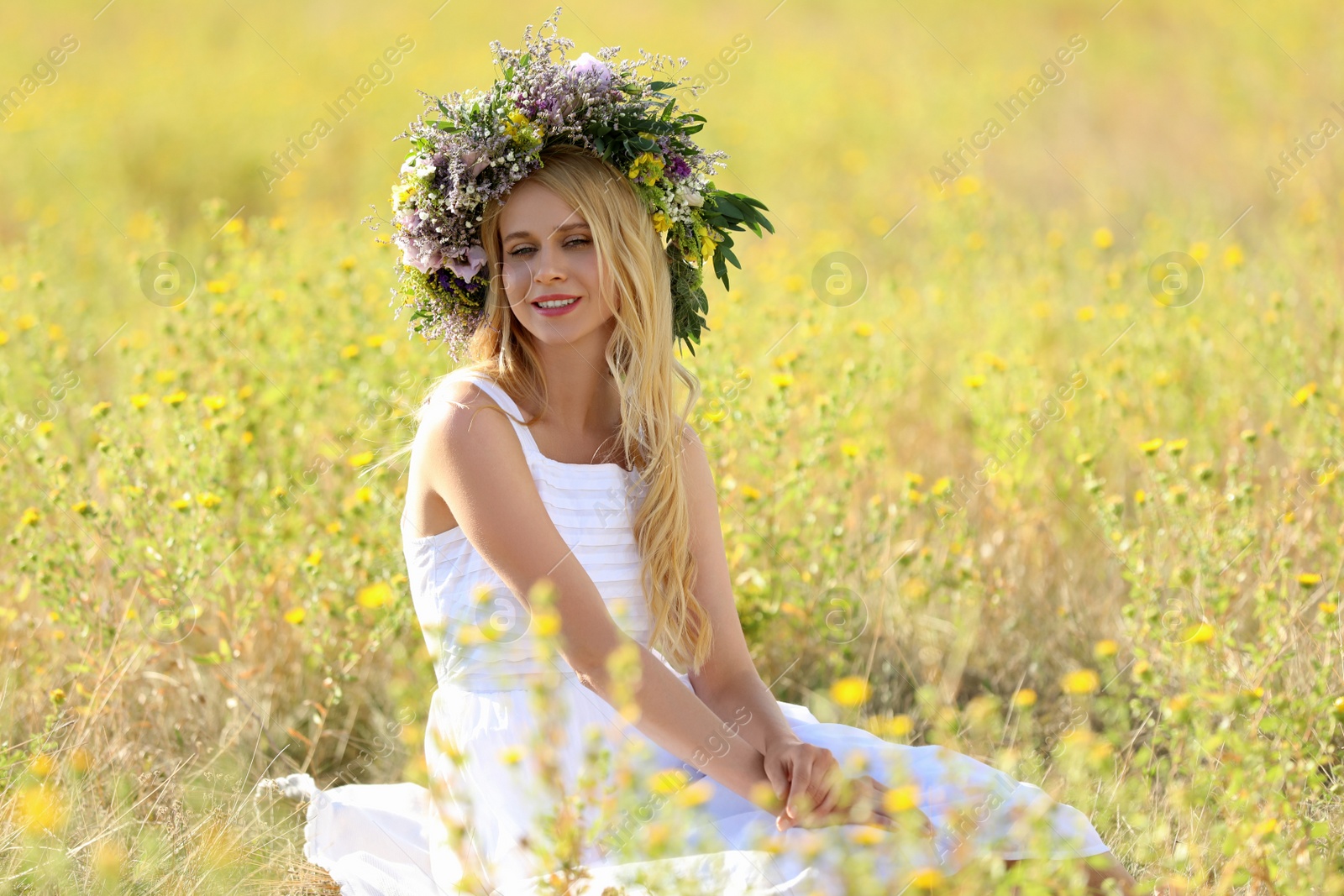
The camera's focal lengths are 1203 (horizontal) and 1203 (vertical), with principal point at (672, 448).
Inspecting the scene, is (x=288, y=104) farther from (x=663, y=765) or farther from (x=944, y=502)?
(x=663, y=765)

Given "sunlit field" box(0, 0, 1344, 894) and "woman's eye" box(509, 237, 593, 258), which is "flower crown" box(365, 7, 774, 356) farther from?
"sunlit field" box(0, 0, 1344, 894)

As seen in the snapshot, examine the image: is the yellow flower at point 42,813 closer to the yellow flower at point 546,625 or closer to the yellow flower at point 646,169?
the yellow flower at point 546,625

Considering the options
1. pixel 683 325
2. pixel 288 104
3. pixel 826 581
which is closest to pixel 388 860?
pixel 683 325

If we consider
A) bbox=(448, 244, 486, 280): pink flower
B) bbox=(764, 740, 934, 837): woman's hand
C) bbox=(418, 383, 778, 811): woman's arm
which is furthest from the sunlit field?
bbox=(448, 244, 486, 280): pink flower

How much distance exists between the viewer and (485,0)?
17.1m

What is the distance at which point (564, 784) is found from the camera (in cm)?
172

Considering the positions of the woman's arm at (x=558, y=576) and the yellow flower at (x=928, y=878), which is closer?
the yellow flower at (x=928, y=878)

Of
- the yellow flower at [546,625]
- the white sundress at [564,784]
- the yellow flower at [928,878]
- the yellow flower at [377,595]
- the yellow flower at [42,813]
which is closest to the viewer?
the yellow flower at [546,625]

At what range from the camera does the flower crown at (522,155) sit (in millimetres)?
2230

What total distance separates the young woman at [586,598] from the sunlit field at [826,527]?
130 mm

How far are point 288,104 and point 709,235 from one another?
922 cm

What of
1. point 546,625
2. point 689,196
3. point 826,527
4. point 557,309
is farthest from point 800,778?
point 826,527

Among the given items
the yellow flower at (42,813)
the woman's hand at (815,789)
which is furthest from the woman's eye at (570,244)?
the yellow flower at (42,813)

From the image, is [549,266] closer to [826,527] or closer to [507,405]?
[507,405]
